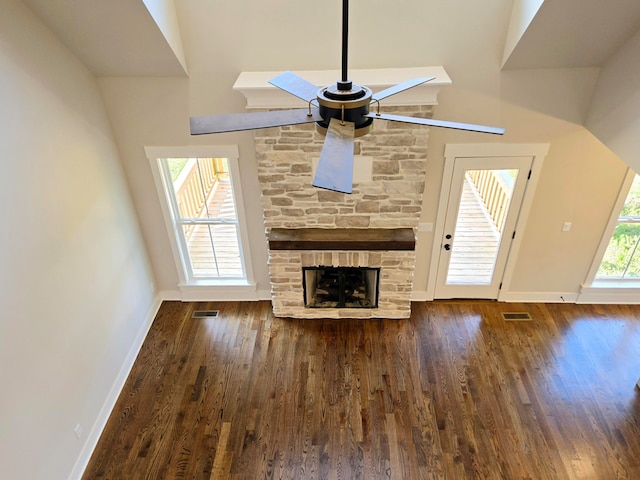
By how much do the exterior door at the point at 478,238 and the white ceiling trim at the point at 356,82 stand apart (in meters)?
1.32

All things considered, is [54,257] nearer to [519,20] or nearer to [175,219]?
[175,219]

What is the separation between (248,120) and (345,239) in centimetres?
268

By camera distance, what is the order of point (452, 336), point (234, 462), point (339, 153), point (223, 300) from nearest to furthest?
1. point (339, 153)
2. point (234, 462)
3. point (452, 336)
4. point (223, 300)

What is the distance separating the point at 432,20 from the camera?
3.69 meters

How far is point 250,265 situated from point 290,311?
74 centimetres

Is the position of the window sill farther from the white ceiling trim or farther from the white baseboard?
the white ceiling trim

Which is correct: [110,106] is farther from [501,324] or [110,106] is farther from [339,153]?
[501,324]

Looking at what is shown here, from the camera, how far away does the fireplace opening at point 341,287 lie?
4.95 metres

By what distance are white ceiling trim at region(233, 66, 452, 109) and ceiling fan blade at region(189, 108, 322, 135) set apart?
1.87 m

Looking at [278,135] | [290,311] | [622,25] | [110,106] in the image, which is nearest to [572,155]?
[622,25]

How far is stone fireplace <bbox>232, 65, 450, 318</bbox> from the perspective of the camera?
409 centimetres

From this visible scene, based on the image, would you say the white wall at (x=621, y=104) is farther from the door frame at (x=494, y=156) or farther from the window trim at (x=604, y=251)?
the window trim at (x=604, y=251)

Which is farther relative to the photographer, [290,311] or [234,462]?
[290,311]

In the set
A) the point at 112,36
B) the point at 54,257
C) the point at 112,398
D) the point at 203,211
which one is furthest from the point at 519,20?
the point at 112,398
